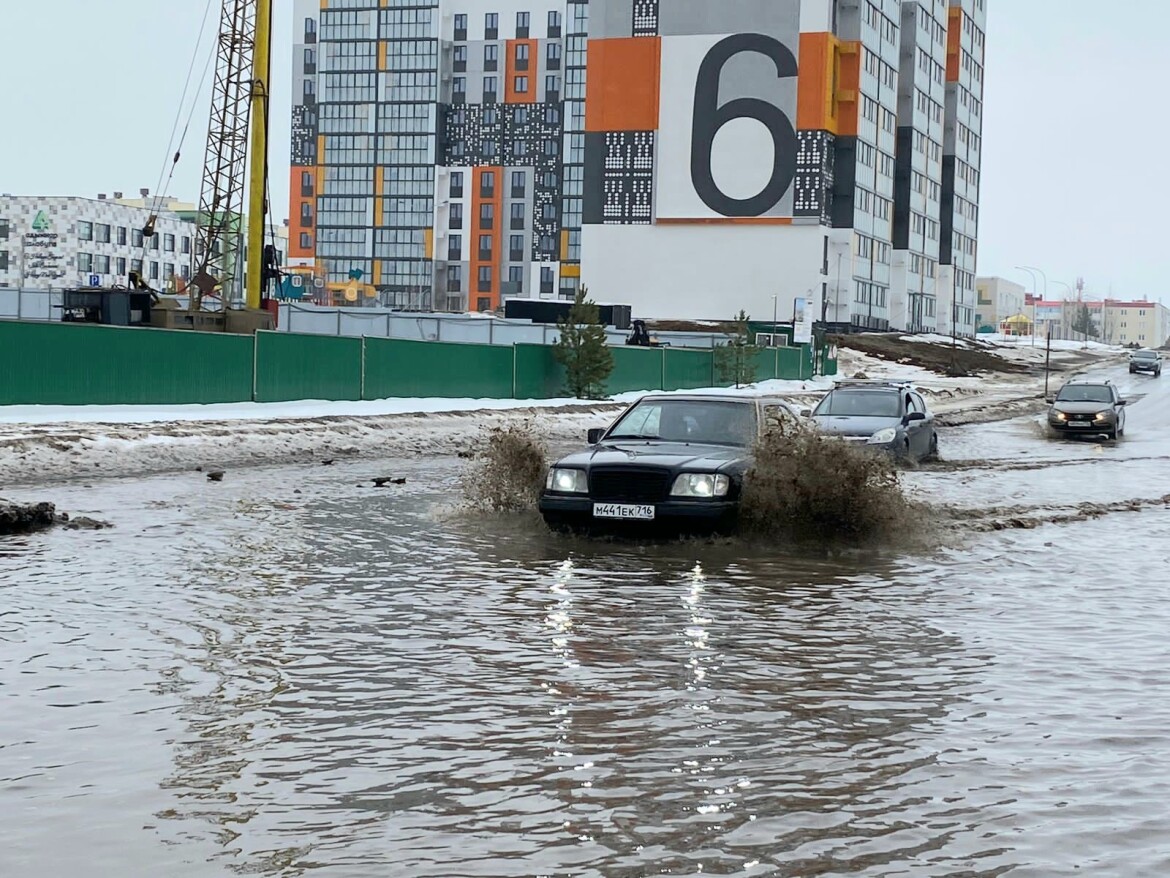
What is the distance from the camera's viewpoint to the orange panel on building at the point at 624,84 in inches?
4210

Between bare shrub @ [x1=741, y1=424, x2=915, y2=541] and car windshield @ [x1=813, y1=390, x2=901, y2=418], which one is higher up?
car windshield @ [x1=813, y1=390, x2=901, y2=418]

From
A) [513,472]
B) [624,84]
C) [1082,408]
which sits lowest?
[513,472]

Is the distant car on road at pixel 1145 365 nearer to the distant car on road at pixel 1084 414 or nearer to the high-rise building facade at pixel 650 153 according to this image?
the high-rise building facade at pixel 650 153

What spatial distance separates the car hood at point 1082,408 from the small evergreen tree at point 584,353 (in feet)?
46.1

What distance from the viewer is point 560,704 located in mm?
7363

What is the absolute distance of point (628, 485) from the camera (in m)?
13.4

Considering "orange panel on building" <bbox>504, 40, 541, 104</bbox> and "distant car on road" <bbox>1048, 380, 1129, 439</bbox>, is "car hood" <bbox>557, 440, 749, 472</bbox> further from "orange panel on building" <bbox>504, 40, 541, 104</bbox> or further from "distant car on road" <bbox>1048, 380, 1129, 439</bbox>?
"orange panel on building" <bbox>504, 40, 541, 104</bbox>

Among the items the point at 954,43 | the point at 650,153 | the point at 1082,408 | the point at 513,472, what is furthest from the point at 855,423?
the point at 954,43

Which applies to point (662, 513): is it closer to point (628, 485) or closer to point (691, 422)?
point (628, 485)

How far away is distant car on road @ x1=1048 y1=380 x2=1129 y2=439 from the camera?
34906mm

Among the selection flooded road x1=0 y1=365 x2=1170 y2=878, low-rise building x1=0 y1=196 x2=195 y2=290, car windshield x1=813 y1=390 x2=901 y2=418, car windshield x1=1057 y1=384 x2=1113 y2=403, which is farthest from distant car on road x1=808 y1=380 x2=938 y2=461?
low-rise building x1=0 y1=196 x2=195 y2=290

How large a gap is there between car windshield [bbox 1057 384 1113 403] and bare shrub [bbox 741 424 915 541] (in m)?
23.0

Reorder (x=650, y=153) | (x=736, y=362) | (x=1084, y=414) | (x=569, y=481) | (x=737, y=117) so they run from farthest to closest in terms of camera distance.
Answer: (x=650, y=153), (x=737, y=117), (x=736, y=362), (x=1084, y=414), (x=569, y=481)

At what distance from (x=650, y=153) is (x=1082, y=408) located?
7511 cm
